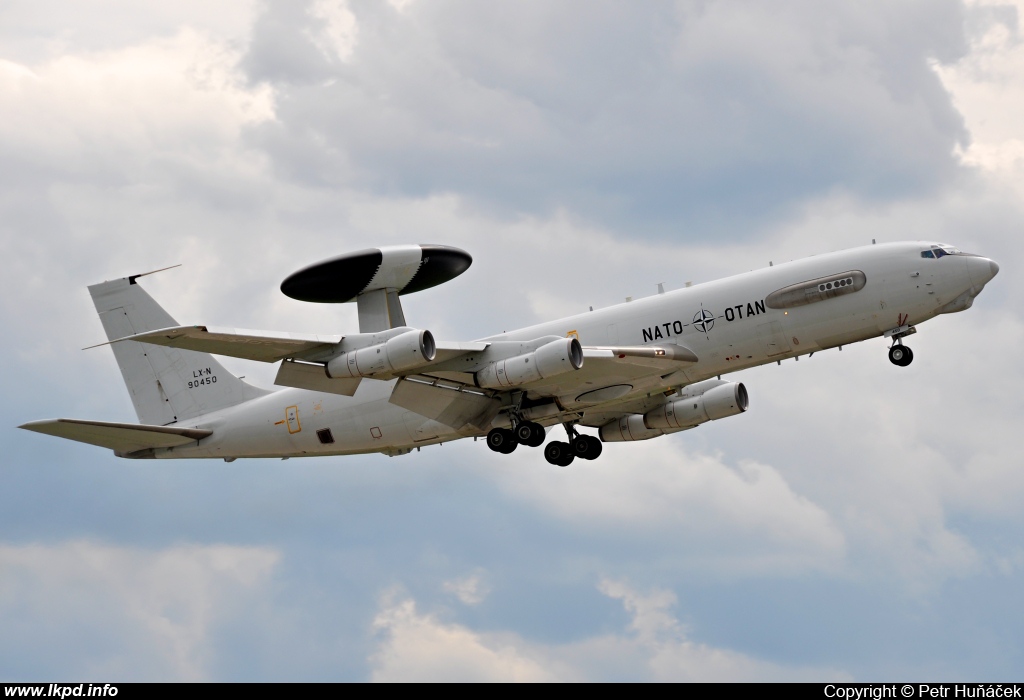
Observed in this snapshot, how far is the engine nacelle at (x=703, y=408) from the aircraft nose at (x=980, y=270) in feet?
35.7

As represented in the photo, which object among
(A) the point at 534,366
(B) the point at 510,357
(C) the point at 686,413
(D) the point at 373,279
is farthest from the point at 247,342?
(C) the point at 686,413

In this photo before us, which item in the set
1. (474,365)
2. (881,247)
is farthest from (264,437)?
(881,247)

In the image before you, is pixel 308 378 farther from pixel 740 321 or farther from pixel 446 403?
pixel 740 321

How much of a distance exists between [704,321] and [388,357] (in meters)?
10.9

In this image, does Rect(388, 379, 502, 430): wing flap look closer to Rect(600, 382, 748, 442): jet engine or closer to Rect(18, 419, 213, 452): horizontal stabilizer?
Rect(600, 382, 748, 442): jet engine

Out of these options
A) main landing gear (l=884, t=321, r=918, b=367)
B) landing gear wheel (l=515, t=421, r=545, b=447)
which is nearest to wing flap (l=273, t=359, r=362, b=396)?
landing gear wheel (l=515, t=421, r=545, b=447)

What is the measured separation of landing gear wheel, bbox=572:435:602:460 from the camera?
46656 millimetres

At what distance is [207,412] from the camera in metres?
46.9

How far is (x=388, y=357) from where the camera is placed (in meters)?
36.2

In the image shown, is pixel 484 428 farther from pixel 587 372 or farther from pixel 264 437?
pixel 264 437

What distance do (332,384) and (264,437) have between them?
746 centimetres

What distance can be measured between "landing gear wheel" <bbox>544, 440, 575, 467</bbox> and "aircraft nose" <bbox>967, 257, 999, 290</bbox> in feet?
54.3

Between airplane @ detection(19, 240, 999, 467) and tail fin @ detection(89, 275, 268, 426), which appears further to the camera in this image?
tail fin @ detection(89, 275, 268, 426)
